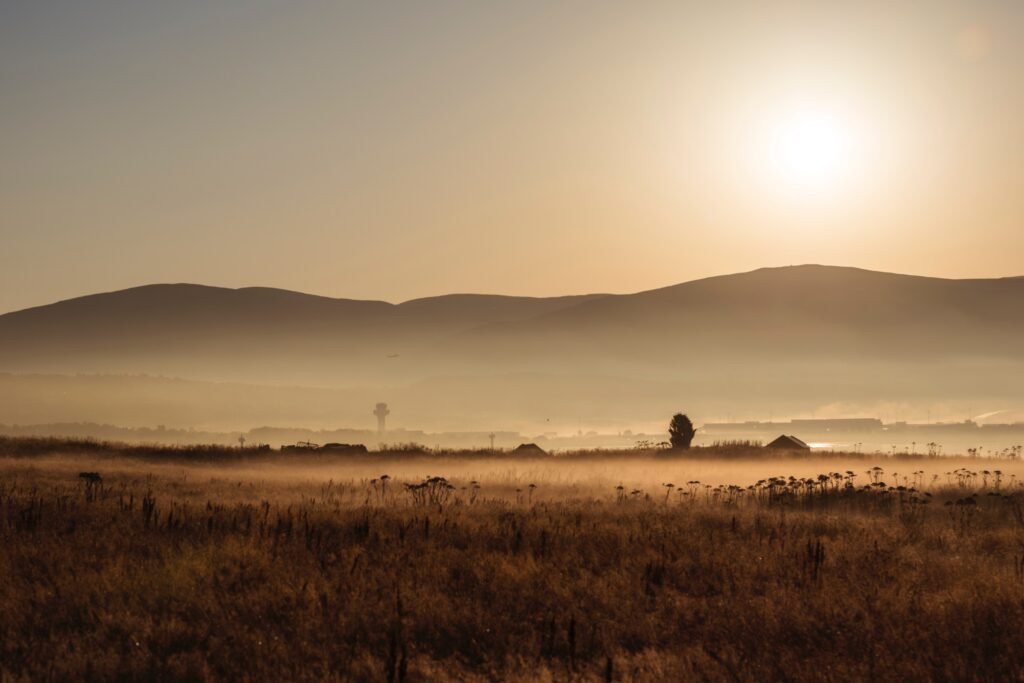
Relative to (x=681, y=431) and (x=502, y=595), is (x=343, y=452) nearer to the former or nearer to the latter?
(x=681, y=431)

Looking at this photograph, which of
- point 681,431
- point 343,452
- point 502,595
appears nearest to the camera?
point 502,595

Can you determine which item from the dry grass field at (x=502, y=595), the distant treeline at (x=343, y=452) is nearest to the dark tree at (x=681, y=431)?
the distant treeline at (x=343, y=452)

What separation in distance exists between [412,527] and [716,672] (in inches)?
353

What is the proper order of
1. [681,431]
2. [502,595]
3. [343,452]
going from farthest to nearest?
[681,431] → [343,452] → [502,595]

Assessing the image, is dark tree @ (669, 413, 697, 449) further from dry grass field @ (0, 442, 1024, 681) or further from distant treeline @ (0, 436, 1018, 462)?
dry grass field @ (0, 442, 1024, 681)

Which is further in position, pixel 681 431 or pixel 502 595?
pixel 681 431

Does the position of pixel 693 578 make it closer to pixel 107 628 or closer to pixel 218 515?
pixel 107 628

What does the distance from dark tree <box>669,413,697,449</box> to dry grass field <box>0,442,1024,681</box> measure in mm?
33281

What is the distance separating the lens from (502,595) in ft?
40.0

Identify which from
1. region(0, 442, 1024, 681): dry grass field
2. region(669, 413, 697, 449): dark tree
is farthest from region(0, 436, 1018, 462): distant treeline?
region(0, 442, 1024, 681): dry grass field

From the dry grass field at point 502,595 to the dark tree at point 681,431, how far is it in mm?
33281

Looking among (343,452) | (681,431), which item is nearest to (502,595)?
(343,452)

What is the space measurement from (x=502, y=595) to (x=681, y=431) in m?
44.8

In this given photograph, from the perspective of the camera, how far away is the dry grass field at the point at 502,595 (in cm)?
980
